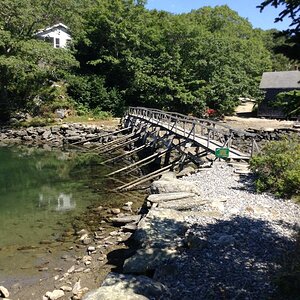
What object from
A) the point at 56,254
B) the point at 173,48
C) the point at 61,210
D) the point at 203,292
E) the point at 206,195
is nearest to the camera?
the point at 203,292

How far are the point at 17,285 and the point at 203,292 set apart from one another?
16.1 feet

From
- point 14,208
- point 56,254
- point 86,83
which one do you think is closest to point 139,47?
point 86,83

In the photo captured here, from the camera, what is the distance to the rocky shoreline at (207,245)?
648 cm

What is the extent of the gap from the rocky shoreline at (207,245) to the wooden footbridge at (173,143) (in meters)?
4.76

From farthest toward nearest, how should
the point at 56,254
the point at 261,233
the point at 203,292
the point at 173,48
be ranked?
the point at 173,48 → the point at 56,254 → the point at 261,233 → the point at 203,292

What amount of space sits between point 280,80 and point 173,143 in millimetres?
24797

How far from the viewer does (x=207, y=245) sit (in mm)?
8109

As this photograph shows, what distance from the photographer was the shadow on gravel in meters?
6.44

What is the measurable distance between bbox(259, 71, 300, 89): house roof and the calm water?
24.6 m

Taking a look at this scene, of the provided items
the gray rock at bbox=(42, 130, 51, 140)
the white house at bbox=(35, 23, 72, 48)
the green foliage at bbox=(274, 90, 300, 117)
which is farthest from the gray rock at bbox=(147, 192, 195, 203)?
the white house at bbox=(35, 23, 72, 48)

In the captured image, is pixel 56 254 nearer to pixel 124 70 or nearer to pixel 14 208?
pixel 14 208

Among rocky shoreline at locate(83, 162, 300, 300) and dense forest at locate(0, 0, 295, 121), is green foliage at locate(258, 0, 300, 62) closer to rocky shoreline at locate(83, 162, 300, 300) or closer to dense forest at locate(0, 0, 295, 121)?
rocky shoreline at locate(83, 162, 300, 300)

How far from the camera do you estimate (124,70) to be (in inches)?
1555

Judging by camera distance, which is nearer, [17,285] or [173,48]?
[17,285]
